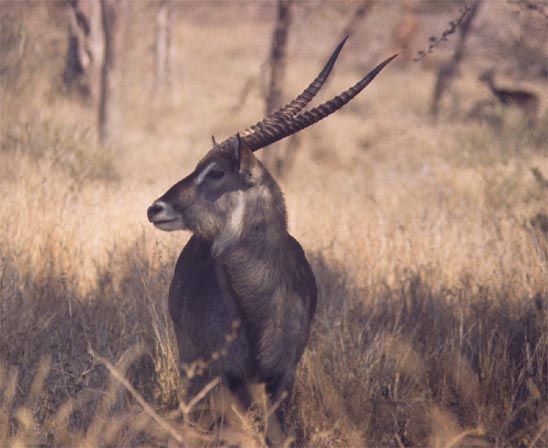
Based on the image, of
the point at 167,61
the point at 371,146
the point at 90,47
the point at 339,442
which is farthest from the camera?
the point at 167,61

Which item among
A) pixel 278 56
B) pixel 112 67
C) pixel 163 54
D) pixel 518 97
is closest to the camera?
pixel 278 56

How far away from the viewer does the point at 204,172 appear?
4.14 meters

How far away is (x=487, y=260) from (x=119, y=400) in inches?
121

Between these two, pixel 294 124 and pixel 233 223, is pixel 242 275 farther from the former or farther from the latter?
pixel 294 124

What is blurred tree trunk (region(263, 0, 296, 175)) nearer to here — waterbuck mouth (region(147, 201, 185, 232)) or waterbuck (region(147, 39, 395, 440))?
waterbuck (region(147, 39, 395, 440))

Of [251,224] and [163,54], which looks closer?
[251,224]

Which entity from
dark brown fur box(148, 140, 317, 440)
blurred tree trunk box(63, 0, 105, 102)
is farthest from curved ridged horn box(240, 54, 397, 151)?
blurred tree trunk box(63, 0, 105, 102)

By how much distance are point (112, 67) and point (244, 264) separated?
929 cm

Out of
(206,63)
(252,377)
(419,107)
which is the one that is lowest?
(252,377)

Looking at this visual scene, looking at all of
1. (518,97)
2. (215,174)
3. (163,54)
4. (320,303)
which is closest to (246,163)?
(215,174)

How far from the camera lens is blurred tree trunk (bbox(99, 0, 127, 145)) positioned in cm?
1277

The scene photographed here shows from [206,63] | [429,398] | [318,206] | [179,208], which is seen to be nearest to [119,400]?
[179,208]

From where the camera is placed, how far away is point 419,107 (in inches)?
966

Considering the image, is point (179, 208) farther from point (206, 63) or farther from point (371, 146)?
point (206, 63)
